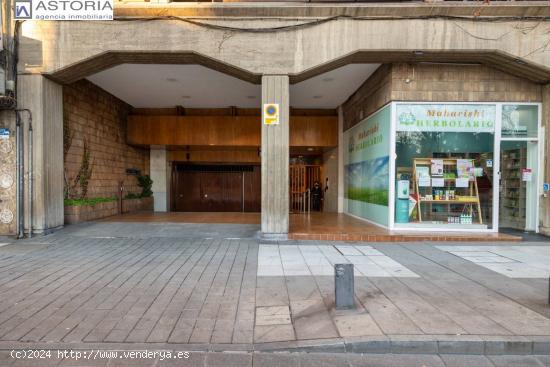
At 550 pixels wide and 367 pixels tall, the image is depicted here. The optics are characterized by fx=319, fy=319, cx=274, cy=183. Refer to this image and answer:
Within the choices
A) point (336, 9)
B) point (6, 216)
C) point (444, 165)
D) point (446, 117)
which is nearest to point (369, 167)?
point (444, 165)

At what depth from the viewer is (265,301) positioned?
4.14 m

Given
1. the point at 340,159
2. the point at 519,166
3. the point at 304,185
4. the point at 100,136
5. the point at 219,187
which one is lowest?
the point at 219,187

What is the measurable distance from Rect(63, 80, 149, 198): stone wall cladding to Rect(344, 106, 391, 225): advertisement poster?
9.19 m

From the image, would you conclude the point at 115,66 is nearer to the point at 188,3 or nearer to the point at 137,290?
the point at 188,3

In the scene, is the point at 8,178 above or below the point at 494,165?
below

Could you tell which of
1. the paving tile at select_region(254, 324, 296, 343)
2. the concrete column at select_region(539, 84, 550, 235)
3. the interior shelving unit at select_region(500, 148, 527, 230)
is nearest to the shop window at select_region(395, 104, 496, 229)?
the interior shelving unit at select_region(500, 148, 527, 230)

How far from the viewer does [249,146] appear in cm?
1427

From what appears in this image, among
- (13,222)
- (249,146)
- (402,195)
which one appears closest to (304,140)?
(249,146)

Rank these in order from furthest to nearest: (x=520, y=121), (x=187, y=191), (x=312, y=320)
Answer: (x=187, y=191)
(x=520, y=121)
(x=312, y=320)

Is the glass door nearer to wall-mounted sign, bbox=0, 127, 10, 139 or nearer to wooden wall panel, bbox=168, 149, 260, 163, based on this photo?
wooden wall panel, bbox=168, 149, 260, 163

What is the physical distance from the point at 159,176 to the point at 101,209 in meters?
4.64

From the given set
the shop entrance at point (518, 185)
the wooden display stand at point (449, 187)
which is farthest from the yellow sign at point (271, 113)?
the shop entrance at point (518, 185)

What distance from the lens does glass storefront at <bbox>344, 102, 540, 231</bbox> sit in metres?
8.47

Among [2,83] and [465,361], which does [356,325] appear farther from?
[2,83]
